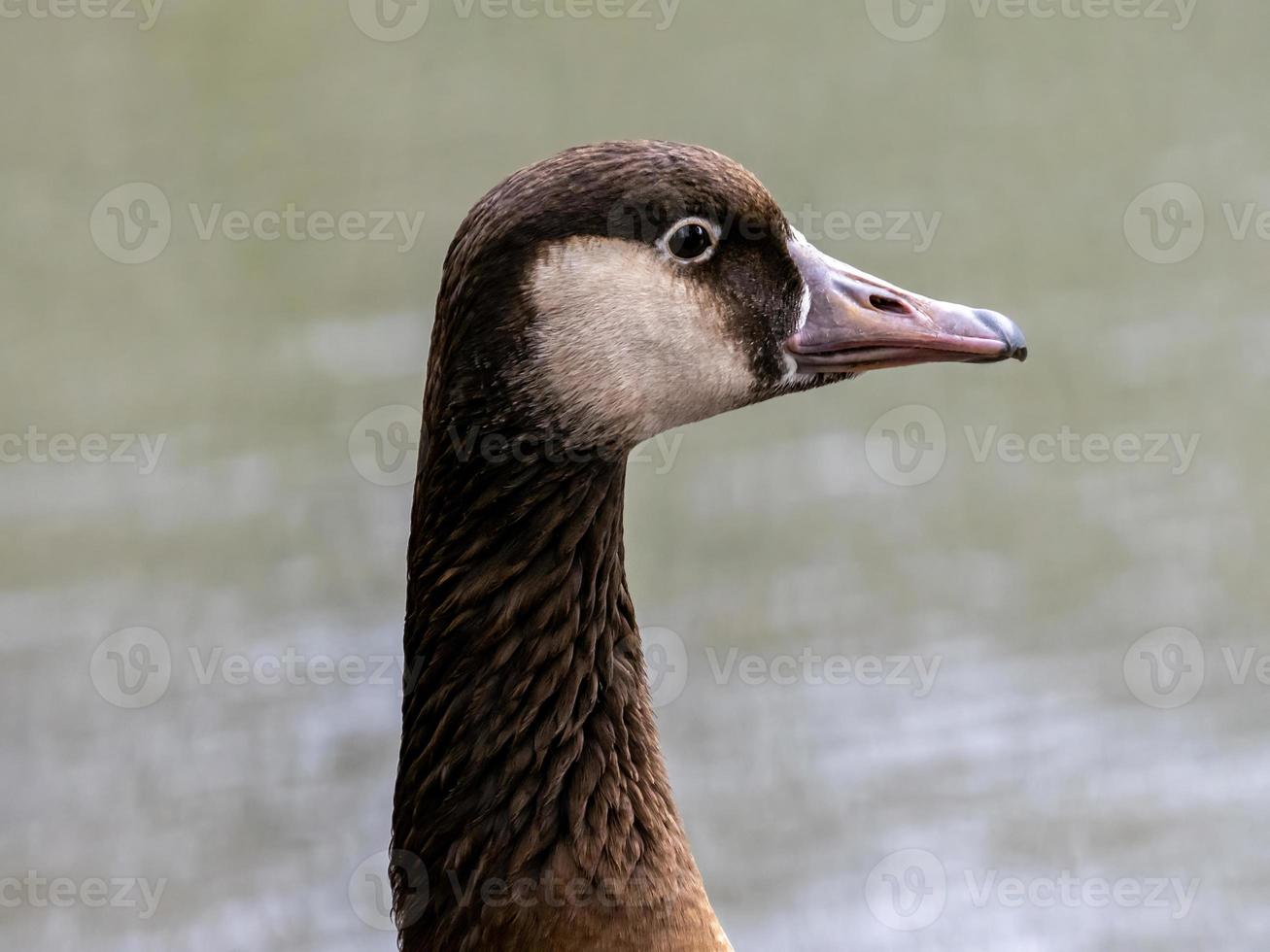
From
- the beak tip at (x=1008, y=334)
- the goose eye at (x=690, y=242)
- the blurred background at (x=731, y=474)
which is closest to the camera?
the goose eye at (x=690, y=242)

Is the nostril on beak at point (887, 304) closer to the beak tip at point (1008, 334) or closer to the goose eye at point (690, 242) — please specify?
the beak tip at point (1008, 334)

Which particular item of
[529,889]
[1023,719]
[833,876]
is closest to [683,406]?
[529,889]

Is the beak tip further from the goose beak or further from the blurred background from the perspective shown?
the blurred background

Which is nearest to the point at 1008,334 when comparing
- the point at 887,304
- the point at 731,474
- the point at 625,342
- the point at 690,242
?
the point at 887,304

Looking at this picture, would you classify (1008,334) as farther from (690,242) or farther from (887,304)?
(690,242)

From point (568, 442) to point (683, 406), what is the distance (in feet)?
1.01

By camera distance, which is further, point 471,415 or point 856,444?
point 856,444

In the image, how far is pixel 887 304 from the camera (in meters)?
3.62

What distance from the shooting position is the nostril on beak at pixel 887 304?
360cm

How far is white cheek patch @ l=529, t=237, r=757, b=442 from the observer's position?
325 centimetres

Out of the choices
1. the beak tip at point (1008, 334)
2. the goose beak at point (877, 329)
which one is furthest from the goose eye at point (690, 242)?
the beak tip at point (1008, 334)

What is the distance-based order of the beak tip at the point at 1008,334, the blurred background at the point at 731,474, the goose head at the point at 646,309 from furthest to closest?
the blurred background at the point at 731,474
the beak tip at the point at 1008,334
the goose head at the point at 646,309

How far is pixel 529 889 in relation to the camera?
342 centimetres

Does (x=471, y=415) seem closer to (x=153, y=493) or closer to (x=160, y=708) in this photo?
(x=160, y=708)
